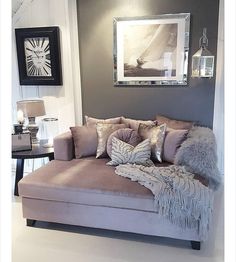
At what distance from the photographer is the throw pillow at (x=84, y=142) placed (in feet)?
10.3

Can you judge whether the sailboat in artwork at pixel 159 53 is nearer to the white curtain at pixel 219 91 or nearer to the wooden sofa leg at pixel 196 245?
the white curtain at pixel 219 91


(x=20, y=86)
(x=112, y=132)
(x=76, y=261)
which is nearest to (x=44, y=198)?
(x=76, y=261)

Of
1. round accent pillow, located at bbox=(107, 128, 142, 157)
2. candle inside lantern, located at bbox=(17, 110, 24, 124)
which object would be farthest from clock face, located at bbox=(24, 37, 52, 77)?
round accent pillow, located at bbox=(107, 128, 142, 157)

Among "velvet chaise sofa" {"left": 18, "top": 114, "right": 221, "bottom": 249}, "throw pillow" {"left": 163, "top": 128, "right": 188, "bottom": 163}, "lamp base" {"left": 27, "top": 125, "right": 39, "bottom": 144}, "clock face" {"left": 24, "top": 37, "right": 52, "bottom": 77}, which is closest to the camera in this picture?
"velvet chaise sofa" {"left": 18, "top": 114, "right": 221, "bottom": 249}

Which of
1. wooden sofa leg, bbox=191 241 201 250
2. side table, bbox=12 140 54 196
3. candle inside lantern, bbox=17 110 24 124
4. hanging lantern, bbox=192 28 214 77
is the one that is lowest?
wooden sofa leg, bbox=191 241 201 250

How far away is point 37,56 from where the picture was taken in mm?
3594

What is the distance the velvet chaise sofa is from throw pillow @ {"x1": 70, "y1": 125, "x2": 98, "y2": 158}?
39 cm

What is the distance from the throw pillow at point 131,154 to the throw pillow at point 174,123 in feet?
1.74

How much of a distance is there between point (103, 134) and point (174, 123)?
84 centimetres

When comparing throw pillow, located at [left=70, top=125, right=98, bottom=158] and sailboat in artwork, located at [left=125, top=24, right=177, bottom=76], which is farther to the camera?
A: sailboat in artwork, located at [left=125, top=24, right=177, bottom=76]

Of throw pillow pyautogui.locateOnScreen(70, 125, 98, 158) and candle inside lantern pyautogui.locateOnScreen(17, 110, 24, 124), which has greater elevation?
candle inside lantern pyautogui.locateOnScreen(17, 110, 24, 124)

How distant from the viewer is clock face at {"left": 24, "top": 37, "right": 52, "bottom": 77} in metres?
3.54

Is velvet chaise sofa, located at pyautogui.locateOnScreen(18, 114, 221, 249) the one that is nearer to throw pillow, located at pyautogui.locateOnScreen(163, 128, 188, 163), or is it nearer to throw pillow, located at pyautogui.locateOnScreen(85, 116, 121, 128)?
throw pillow, located at pyautogui.locateOnScreen(163, 128, 188, 163)
